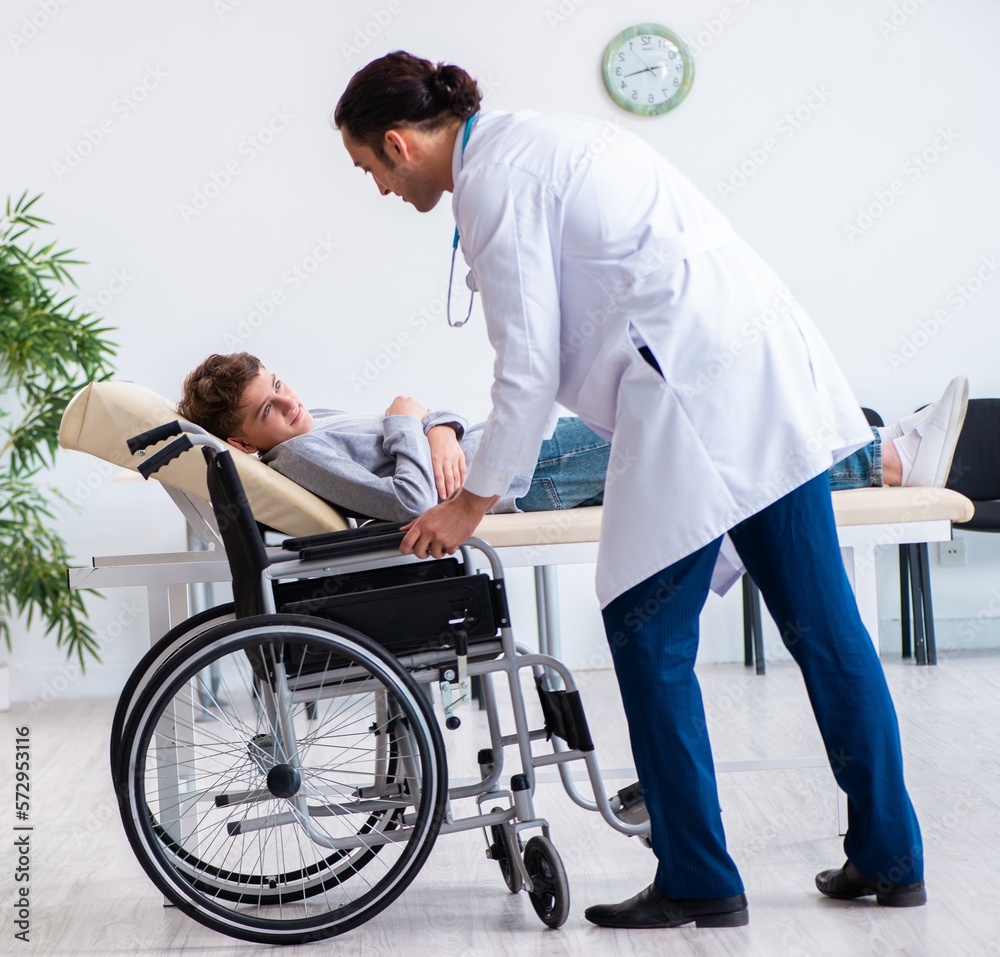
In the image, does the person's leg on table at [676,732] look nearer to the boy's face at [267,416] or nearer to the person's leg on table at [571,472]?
the person's leg on table at [571,472]

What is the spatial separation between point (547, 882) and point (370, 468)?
0.80 meters

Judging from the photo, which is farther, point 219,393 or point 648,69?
point 648,69

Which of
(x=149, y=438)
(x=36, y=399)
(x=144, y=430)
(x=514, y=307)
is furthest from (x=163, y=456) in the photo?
(x=36, y=399)

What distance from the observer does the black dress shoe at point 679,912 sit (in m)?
1.43

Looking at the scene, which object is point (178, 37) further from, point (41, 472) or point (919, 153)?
point (919, 153)

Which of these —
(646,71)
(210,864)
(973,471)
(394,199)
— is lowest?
(210,864)

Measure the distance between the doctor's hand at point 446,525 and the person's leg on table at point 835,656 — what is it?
0.36 m

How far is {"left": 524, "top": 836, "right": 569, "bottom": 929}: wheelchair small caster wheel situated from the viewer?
4.83 ft

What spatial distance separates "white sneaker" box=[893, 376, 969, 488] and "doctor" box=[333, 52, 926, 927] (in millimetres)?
632

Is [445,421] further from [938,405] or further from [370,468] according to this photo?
[938,405]

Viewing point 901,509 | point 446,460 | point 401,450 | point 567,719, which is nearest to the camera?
point 567,719

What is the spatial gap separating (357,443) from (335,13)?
2.32m

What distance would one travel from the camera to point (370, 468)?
6.43ft

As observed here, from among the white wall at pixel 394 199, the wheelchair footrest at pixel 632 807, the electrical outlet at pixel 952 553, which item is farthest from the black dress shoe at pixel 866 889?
the electrical outlet at pixel 952 553
